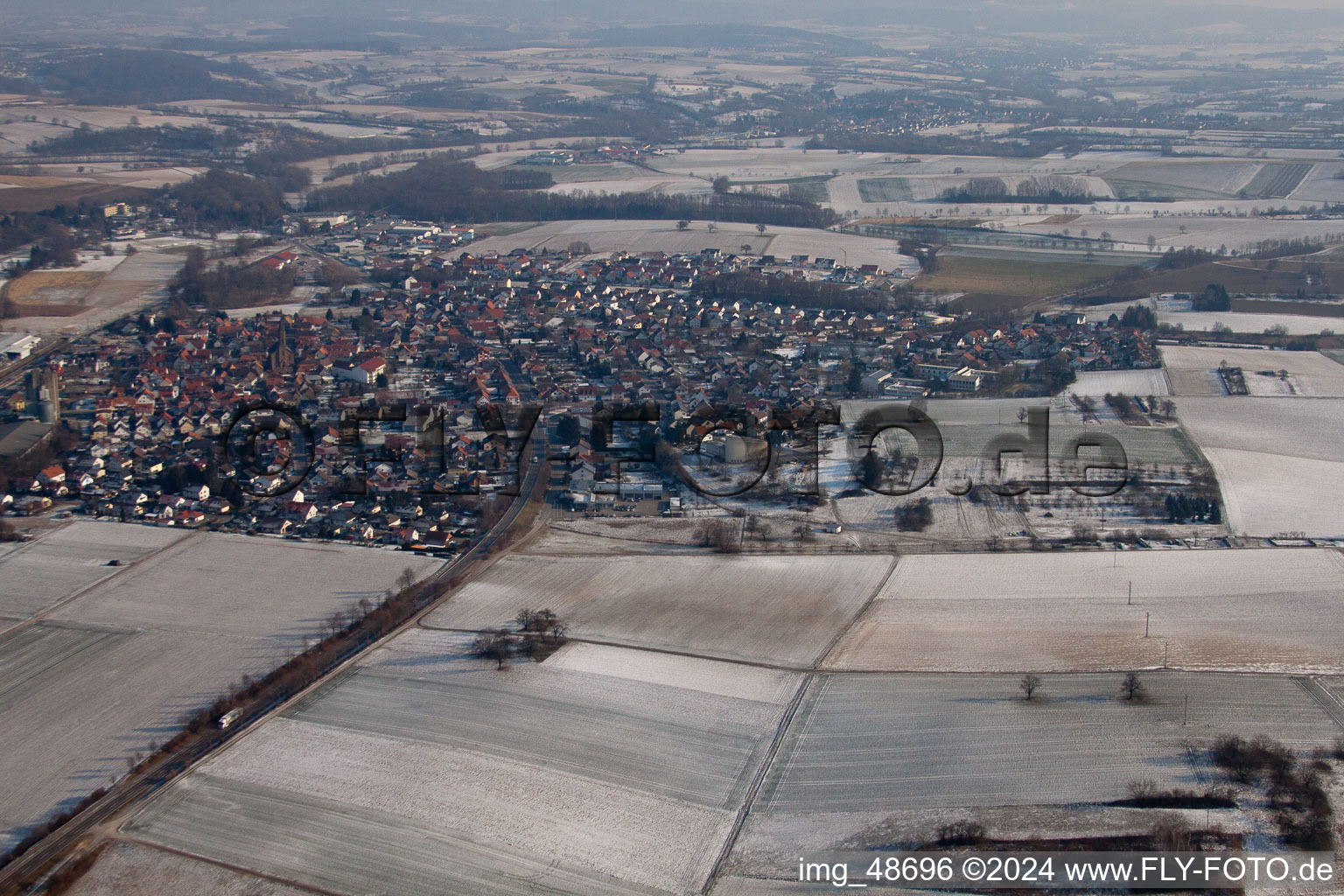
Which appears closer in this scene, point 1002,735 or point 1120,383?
point 1002,735

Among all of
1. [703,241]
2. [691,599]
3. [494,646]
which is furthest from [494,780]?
[703,241]

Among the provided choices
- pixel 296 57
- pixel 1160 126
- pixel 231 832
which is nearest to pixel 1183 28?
pixel 1160 126

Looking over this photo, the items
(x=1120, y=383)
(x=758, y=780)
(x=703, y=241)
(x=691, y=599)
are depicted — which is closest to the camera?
(x=758, y=780)

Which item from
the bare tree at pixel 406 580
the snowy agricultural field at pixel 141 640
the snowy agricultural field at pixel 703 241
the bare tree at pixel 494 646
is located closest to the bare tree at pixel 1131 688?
the bare tree at pixel 494 646

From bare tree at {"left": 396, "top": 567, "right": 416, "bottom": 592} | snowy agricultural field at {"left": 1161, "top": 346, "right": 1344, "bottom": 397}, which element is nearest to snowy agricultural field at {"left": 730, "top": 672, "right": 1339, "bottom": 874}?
bare tree at {"left": 396, "top": 567, "right": 416, "bottom": 592}

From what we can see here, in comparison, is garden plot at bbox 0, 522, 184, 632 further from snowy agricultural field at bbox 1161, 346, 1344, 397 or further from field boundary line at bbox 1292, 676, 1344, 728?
snowy agricultural field at bbox 1161, 346, 1344, 397

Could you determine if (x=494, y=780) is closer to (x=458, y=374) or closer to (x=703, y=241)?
(x=458, y=374)

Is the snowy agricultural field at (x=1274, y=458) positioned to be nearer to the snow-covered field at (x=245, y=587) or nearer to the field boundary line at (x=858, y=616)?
the field boundary line at (x=858, y=616)
